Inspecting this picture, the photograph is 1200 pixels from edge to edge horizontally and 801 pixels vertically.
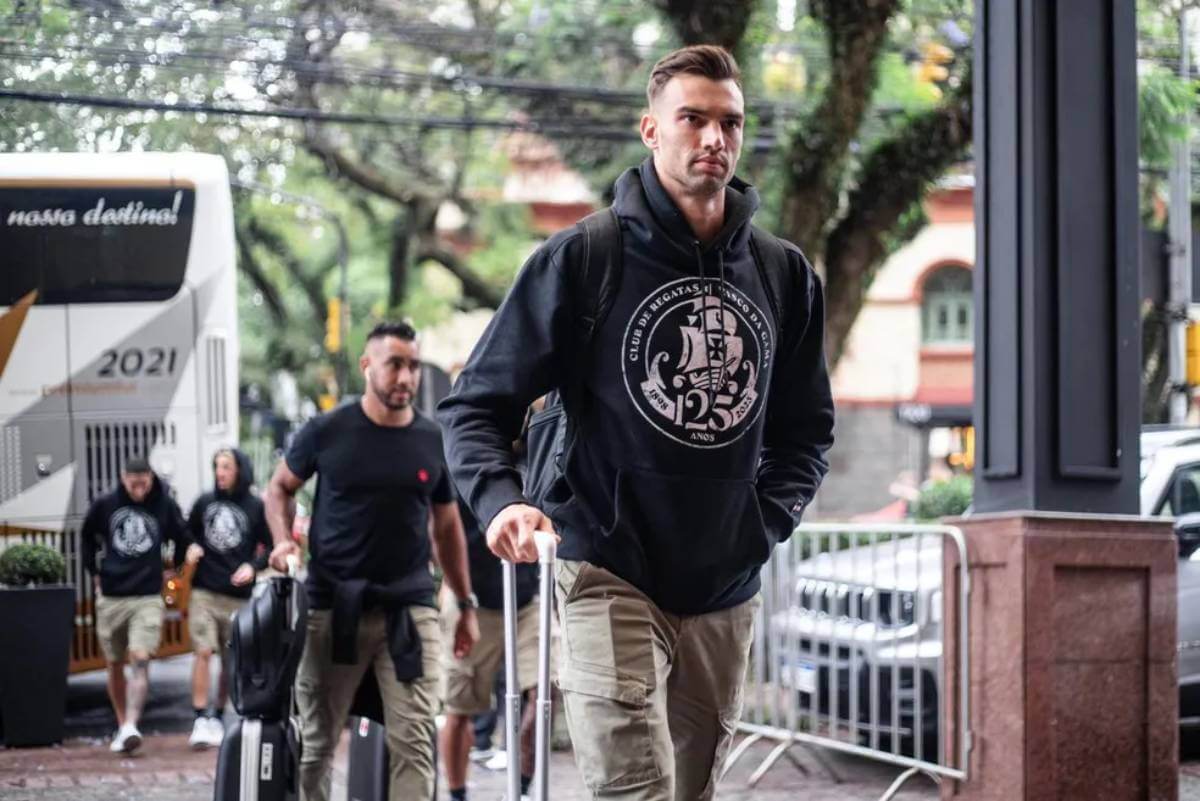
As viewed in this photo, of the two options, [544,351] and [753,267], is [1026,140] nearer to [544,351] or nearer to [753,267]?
[753,267]

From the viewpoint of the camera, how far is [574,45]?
22.5 meters

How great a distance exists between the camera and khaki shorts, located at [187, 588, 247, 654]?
42.6 ft

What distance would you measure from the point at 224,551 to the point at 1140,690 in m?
7.15

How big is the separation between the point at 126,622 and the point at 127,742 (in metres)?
1.15

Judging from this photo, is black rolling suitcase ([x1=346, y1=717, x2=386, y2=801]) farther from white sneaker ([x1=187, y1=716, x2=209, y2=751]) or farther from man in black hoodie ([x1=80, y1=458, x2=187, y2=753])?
man in black hoodie ([x1=80, y1=458, x2=187, y2=753])

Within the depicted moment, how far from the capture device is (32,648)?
1262cm

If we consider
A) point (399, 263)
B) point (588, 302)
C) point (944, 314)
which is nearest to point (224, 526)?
point (588, 302)

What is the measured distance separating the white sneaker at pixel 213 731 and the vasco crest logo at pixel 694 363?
27.8 feet

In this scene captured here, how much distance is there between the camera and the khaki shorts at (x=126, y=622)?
12.8 metres

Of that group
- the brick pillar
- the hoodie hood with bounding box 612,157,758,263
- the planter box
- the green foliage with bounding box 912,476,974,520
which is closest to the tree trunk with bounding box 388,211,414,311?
the green foliage with bounding box 912,476,974,520

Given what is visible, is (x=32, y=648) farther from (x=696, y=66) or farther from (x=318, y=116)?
(x=696, y=66)

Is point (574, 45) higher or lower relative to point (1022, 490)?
higher

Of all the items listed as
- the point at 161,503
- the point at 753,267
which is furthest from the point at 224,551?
the point at 753,267

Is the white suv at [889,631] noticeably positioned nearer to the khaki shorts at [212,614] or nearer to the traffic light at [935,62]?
the khaki shorts at [212,614]
